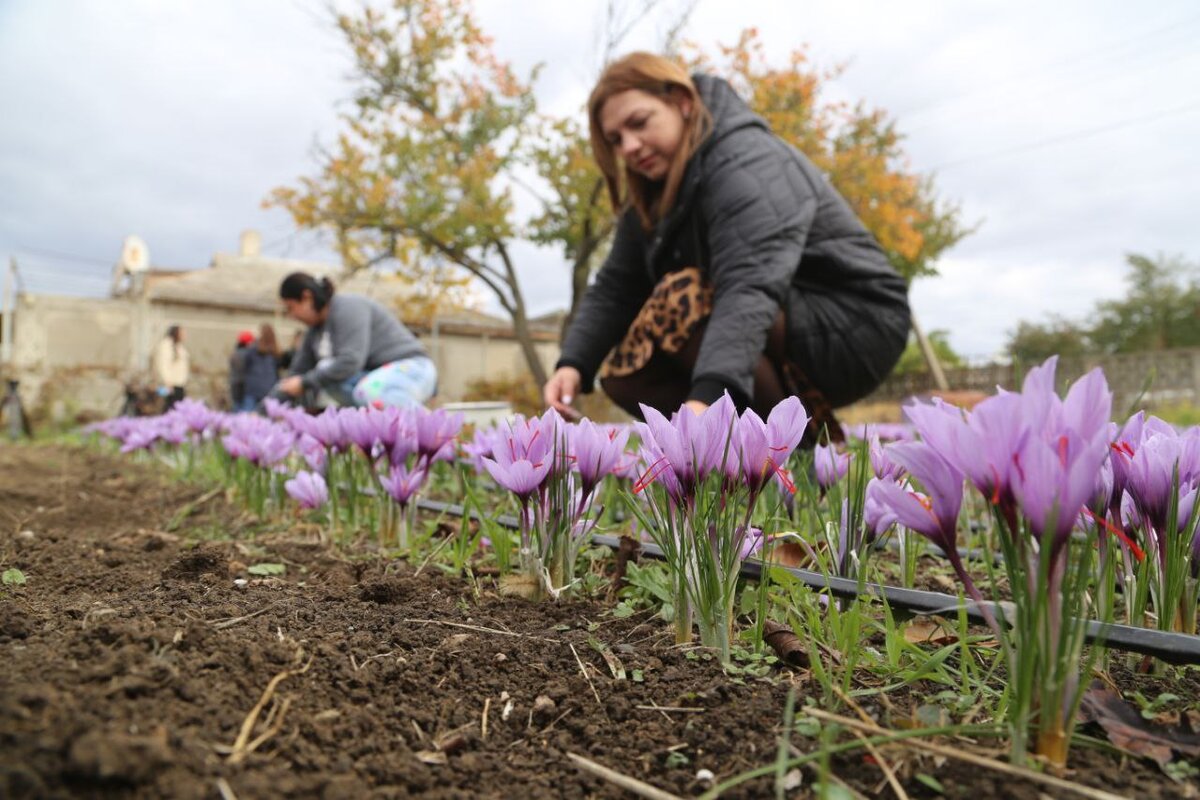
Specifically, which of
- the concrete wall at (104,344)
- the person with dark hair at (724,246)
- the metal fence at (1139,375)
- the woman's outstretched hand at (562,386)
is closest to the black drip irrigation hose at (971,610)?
the woman's outstretched hand at (562,386)

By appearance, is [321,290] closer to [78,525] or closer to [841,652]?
[78,525]

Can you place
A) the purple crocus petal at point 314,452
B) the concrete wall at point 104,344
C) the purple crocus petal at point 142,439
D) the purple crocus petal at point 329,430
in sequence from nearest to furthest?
the purple crocus petal at point 329,430, the purple crocus petal at point 314,452, the purple crocus petal at point 142,439, the concrete wall at point 104,344

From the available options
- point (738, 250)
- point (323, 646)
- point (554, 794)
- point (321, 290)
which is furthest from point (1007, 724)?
point (321, 290)

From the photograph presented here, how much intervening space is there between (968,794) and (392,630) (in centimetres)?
77

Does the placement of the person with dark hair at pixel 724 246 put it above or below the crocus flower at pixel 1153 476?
above

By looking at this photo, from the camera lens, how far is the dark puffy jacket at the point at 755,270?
7.48ft

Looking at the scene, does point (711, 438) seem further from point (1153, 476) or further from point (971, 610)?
point (1153, 476)

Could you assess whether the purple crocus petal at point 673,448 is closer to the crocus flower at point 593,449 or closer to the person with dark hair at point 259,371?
the crocus flower at point 593,449

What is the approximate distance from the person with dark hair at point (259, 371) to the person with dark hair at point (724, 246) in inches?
260

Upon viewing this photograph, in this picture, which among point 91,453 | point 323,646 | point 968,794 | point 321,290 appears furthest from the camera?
point 91,453

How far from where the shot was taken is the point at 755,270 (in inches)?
92.8

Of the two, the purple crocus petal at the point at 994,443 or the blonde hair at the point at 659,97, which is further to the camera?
the blonde hair at the point at 659,97

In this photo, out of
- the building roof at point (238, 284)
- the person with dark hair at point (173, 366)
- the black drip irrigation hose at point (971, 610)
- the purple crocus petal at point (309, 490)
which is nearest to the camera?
the black drip irrigation hose at point (971, 610)

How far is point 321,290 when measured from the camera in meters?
5.52
